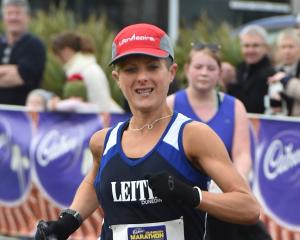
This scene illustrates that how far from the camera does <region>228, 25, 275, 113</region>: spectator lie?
884cm

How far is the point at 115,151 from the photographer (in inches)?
161

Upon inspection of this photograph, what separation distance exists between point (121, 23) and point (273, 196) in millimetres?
11724

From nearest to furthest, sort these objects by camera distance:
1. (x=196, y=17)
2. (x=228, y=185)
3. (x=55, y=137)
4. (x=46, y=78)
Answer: (x=228, y=185), (x=55, y=137), (x=46, y=78), (x=196, y=17)

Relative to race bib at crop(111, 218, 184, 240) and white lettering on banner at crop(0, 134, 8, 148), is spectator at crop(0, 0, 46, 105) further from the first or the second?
race bib at crop(111, 218, 184, 240)

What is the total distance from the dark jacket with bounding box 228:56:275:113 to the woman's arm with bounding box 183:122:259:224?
4916 millimetres

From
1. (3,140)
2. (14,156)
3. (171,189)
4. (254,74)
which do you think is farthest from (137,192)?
(3,140)

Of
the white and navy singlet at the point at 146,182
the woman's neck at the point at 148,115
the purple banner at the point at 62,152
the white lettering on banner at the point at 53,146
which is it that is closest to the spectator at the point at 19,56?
the purple banner at the point at 62,152

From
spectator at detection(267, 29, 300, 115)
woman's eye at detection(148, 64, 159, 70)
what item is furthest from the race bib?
spectator at detection(267, 29, 300, 115)

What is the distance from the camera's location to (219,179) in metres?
3.88

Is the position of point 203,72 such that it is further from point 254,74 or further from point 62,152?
point 62,152

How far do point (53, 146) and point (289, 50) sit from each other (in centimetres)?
240

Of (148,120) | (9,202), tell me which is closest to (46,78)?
(9,202)

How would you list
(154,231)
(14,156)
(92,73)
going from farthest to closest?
(14,156)
(92,73)
(154,231)

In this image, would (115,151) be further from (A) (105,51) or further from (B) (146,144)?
(A) (105,51)
